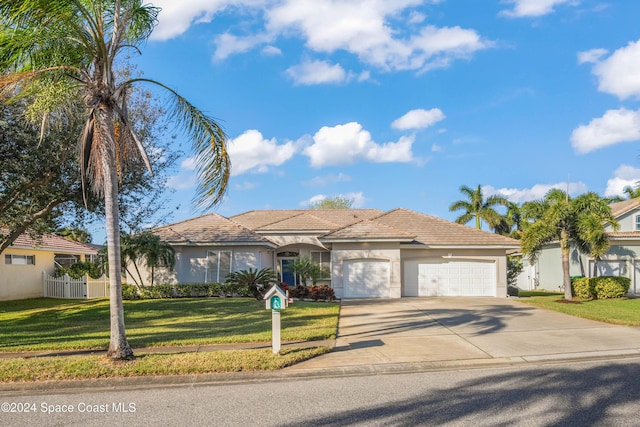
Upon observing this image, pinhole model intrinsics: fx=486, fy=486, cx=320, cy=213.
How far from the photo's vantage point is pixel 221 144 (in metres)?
9.84

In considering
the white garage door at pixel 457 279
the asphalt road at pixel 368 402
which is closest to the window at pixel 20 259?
the asphalt road at pixel 368 402

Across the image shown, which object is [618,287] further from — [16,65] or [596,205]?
[16,65]

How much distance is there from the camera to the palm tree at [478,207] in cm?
4094

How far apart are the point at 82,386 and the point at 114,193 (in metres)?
3.30

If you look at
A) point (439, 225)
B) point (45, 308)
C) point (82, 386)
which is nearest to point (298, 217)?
point (439, 225)

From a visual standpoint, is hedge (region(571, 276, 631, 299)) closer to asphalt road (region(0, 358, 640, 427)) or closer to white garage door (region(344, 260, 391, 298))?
white garage door (region(344, 260, 391, 298))

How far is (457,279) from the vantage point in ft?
75.5

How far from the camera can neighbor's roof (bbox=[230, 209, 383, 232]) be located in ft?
90.7

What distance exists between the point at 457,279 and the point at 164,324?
1429cm

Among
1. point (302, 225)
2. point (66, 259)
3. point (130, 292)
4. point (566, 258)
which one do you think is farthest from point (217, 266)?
point (66, 259)

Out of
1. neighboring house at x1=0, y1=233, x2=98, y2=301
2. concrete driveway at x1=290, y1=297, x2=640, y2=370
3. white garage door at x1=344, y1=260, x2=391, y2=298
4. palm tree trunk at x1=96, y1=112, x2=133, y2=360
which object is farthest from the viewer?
neighboring house at x1=0, y1=233, x2=98, y2=301

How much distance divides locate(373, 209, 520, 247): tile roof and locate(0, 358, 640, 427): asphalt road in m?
14.8

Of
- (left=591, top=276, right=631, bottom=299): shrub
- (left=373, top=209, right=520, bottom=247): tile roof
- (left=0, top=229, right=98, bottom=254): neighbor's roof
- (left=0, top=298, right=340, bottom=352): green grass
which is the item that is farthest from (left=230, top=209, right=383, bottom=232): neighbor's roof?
(left=591, top=276, right=631, bottom=299): shrub

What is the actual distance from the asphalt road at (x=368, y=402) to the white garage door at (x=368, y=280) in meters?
14.1
